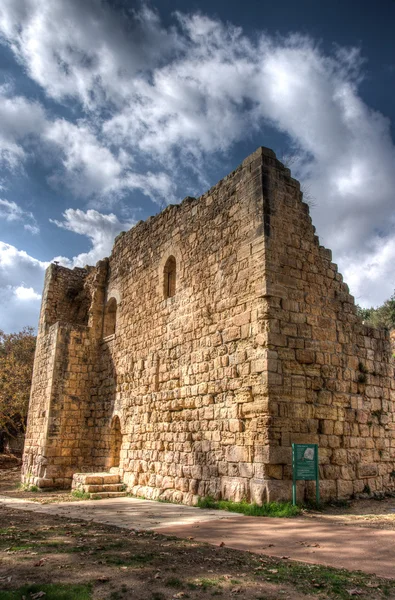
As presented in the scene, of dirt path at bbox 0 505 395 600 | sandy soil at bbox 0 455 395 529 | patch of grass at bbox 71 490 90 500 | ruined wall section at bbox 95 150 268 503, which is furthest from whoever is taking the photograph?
patch of grass at bbox 71 490 90 500

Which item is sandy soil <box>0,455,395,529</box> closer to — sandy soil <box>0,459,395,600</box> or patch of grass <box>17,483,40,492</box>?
sandy soil <box>0,459,395,600</box>

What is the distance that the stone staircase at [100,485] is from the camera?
1068 cm

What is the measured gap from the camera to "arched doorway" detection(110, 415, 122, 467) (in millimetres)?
12766

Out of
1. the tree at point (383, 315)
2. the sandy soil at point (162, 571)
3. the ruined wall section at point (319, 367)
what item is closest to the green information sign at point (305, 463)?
the ruined wall section at point (319, 367)

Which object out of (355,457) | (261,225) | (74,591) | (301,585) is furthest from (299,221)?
(74,591)

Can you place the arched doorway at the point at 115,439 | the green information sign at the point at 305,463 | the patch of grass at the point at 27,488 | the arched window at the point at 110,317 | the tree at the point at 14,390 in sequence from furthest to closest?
1. the tree at the point at 14,390
2. the arched window at the point at 110,317
3. the patch of grass at the point at 27,488
4. the arched doorway at the point at 115,439
5. the green information sign at the point at 305,463

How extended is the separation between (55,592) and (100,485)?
811 centimetres

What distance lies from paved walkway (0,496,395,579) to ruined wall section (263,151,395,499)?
1043 millimetres

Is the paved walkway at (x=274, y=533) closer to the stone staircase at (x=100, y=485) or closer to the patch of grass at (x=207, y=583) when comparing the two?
the patch of grass at (x=207, y=583)

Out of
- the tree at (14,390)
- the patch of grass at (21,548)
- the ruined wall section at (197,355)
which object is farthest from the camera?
the tree at (14,390)

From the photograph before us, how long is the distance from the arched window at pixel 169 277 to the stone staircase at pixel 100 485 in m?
4.54

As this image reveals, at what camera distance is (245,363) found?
8258 millimetres

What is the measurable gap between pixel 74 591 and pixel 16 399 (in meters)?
17.9

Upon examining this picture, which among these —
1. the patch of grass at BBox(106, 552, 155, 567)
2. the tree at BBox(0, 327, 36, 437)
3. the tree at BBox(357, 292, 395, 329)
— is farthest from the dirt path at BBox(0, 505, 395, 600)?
the tree at BBox(357, 292, 395, 329)
